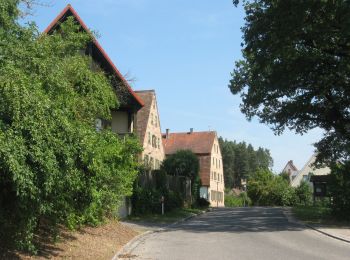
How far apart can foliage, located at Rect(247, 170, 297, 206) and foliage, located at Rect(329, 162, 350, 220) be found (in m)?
43.9

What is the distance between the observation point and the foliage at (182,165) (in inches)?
1866

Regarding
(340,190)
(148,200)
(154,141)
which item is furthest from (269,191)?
(340,190)

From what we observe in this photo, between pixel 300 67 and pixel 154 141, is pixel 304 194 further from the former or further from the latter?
pixel 300 67

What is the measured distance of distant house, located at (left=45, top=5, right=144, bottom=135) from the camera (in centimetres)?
2830

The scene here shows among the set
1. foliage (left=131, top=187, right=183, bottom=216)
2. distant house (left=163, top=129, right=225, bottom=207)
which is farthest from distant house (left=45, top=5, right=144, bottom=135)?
distant house (left=163, top=129, right=225, bottom=207)

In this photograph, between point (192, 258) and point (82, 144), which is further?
point (192, 258)

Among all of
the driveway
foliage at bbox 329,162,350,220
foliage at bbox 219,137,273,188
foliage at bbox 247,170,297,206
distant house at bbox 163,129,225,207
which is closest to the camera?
the driveway

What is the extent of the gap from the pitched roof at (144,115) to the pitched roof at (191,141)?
73.4 feet

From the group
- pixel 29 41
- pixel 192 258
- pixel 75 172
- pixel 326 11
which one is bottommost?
pixel 192 258

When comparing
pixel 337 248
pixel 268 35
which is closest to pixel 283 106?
pixel 268 35

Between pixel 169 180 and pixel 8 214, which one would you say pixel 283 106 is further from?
pixel 8 214

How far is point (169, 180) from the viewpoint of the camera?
124 feet

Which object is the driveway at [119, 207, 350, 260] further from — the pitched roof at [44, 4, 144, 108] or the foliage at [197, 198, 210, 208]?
the foliage at [197, 198, 210, 208]

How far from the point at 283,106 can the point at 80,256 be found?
2213 cm
